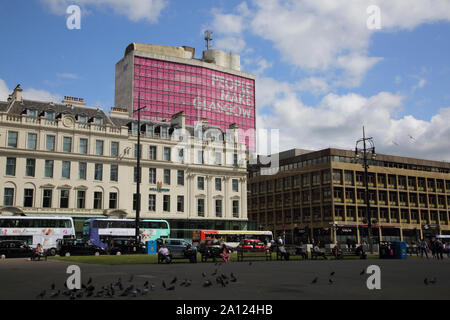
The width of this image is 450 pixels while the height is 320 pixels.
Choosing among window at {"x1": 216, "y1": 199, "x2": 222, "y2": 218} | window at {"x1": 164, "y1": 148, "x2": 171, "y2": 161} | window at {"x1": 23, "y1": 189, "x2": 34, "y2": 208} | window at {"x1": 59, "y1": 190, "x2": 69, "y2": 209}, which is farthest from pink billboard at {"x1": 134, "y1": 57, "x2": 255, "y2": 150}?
window at {"x1": 23, "y1": 189, "x2": 34, "y2": 208}

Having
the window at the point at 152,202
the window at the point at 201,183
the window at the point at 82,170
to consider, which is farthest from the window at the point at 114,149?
the window at the point at 201,183

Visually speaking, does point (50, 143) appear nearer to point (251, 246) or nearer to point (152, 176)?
point (152, 176)

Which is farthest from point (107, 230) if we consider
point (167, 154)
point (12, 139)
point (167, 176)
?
point (167, 154)

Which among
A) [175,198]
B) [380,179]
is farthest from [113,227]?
[380,179]

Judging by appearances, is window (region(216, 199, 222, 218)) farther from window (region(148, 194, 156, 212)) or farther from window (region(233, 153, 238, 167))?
window (region(148, 194, 156, 212))

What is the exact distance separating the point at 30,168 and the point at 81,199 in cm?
706

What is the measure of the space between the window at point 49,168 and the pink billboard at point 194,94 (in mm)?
56295

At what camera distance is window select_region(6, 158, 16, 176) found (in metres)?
53.3

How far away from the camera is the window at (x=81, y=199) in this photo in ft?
186

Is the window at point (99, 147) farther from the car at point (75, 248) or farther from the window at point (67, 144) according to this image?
the car at point (75, 248)

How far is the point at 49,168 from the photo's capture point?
182ft

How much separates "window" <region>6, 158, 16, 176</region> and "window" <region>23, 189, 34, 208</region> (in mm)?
2573

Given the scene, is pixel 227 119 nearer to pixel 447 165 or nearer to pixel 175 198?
pixel 447 165
